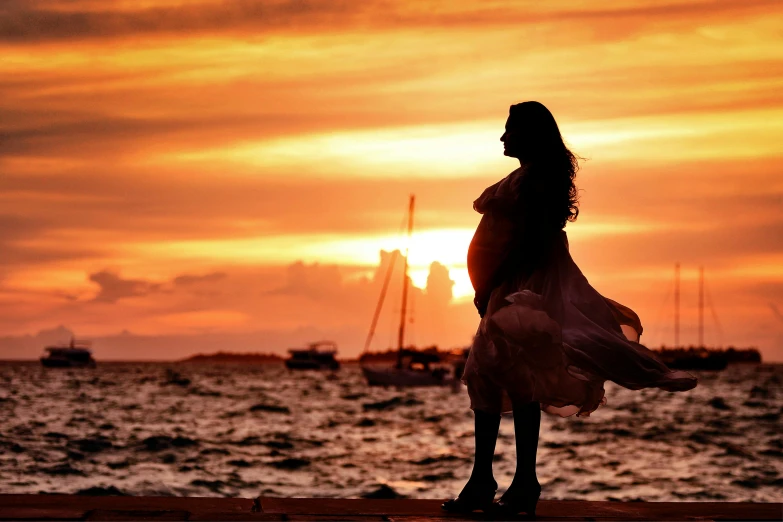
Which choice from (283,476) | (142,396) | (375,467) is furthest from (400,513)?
(142,396)

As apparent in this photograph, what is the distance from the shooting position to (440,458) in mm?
33594

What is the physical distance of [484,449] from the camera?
6059 mm

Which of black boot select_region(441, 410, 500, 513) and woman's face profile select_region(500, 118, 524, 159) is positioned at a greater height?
woman's face profile select_region(500, 118, 524, 159)

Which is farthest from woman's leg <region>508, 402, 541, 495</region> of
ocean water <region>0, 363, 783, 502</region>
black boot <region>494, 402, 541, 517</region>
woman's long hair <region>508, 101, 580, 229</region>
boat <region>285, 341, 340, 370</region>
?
boat <region>285, 341, 340, 370</region>

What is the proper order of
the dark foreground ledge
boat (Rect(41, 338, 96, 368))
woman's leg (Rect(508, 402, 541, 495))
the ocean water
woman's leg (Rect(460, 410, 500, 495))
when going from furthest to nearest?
1. boat (Rect(41, 338, 96, 368))
2. the ocean water
3. woman's leg (Rect(460, 410, 500, 495))
4. woman's leg (Rect(508, 402, 541, 495))
5. the dark foreground ledge

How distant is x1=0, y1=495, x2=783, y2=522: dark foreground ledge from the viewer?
579cm

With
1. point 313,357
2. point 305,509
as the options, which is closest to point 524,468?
point 305,509

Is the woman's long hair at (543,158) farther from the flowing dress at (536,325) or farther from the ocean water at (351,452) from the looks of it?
the ocean water at (351,452)

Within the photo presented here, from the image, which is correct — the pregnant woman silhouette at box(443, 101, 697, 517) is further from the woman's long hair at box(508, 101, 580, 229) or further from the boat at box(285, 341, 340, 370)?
the boat at box(285, 341, 340, 370)

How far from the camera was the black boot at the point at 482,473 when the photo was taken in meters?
6.06

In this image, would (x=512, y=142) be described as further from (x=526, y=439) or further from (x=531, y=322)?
(x=526, y=439)

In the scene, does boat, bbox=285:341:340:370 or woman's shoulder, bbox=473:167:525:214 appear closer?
woman's shoulder, bbox=473:167:525:214

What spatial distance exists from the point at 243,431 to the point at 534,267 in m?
38.3

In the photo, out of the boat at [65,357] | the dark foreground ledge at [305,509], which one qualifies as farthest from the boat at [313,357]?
the dark foreground ledge at [305,509]
